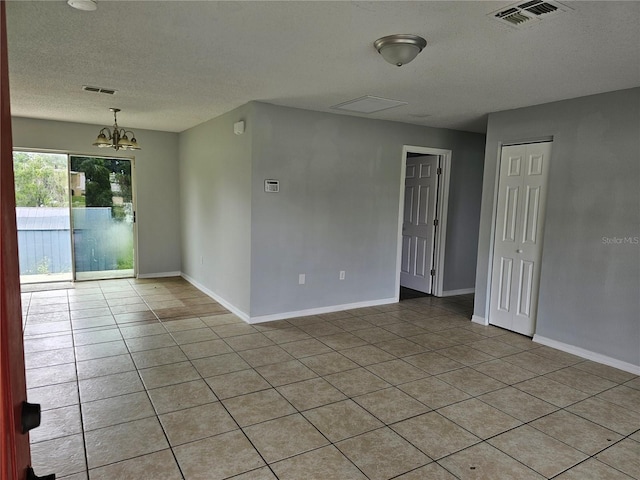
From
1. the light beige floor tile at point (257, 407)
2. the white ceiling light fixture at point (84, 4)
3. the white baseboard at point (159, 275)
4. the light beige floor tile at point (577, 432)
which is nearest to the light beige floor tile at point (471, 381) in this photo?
the light beige floor tile at point (577, 432)

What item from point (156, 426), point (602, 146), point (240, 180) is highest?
point (602, 146)

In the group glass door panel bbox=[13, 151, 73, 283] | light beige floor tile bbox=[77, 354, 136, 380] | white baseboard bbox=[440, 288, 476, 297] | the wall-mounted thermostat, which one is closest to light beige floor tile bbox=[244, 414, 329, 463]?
light beige floor tile bbox=[77, 354, 136, 380]

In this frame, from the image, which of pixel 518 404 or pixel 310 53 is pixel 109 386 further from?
pixel 518 404

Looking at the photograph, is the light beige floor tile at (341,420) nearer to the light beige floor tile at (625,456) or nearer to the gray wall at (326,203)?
the light beige floor tile at (625,456)

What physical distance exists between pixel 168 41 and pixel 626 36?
2809mm

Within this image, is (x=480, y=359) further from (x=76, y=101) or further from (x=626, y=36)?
(x=76, y=101)

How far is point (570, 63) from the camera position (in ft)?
9.32

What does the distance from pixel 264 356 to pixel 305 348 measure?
418 mm

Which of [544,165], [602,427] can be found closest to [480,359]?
[602,427]

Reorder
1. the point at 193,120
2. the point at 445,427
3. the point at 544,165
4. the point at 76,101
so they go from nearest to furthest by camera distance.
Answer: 1. the point at 445,427
2. the point at 544,165
3. the point at 76,101
4. the point at 193,120

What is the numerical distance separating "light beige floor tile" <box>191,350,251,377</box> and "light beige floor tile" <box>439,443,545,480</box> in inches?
70.5

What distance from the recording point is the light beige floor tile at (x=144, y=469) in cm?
204

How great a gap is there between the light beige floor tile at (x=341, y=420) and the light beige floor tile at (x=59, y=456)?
1.31 metres

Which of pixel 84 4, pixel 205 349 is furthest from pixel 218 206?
pixel 84 4
